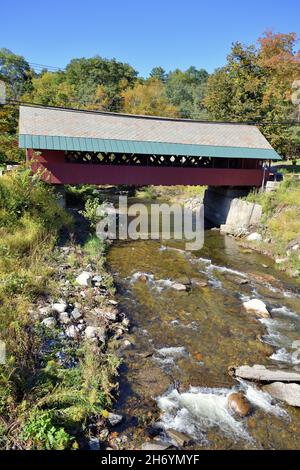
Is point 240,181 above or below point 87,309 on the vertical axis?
above

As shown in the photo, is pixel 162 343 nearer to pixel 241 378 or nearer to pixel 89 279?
pixel 241 378

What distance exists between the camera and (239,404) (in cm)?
698

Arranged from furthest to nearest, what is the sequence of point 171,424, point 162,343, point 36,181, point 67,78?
1. point 67,78
2. point 36,181
3. point 162,343
4. point 171,424

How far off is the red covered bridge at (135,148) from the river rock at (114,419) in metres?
13.5

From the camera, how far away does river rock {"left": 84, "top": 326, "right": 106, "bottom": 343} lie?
831 cm

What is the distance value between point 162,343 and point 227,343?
1811mm

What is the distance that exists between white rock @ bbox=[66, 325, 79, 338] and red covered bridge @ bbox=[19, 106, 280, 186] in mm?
10926

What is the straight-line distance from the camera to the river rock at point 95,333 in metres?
8.31

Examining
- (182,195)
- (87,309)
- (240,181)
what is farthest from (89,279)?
(182,195)

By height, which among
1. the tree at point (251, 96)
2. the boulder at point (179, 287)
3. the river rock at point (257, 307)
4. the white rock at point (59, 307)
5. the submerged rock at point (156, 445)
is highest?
the tree at point (251, 96)

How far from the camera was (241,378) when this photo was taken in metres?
7.89

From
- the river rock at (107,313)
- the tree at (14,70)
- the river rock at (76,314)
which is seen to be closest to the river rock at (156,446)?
the river rock at (76,314)

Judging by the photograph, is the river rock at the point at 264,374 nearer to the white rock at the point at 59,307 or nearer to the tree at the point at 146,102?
the white rock at the point at 59,307

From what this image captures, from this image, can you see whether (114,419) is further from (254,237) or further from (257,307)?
(254,237)
